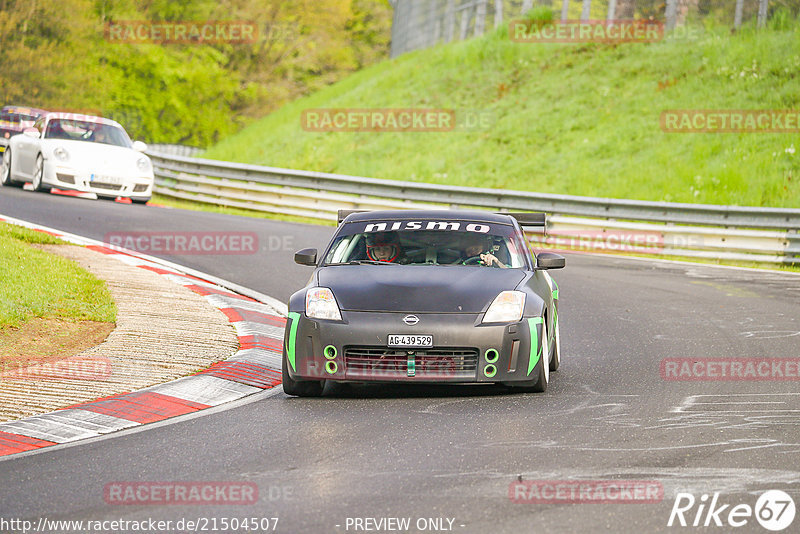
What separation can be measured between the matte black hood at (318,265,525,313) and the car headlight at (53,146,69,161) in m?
13.8

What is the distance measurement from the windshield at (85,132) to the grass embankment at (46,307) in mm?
8531

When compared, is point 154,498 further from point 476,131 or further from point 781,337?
point 476,131

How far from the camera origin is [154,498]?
5.26 m

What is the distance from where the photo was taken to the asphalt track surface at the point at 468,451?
16.4ft

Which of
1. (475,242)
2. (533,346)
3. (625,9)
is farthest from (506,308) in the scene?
(625,9)

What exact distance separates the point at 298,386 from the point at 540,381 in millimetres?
1717

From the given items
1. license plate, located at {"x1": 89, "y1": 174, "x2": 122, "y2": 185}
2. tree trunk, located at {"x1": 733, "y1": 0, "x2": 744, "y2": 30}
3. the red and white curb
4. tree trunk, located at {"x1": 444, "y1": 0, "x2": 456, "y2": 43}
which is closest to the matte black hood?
the red and white curb

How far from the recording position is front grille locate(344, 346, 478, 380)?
24.8 feet

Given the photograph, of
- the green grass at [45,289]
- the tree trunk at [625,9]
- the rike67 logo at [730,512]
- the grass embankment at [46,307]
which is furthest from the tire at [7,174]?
the rike67 logo at [730,512]

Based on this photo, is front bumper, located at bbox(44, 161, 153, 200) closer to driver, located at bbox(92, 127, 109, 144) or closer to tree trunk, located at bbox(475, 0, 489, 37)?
driver, located at bbox(92, 127, 109, 144)

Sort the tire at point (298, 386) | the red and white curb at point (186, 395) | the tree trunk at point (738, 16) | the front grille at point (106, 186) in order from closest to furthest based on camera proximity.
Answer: the red and white curb at point (186, 395)
the tire at point (298, 386)
the front grille at point (106, 186)
the tree trunk at point (738, 16)

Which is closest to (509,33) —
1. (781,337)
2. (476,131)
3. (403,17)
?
(476,131)

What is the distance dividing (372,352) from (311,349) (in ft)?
1.41

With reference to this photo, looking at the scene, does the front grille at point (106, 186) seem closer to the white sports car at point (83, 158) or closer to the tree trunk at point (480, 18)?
the white sports car at point (83, 158)
